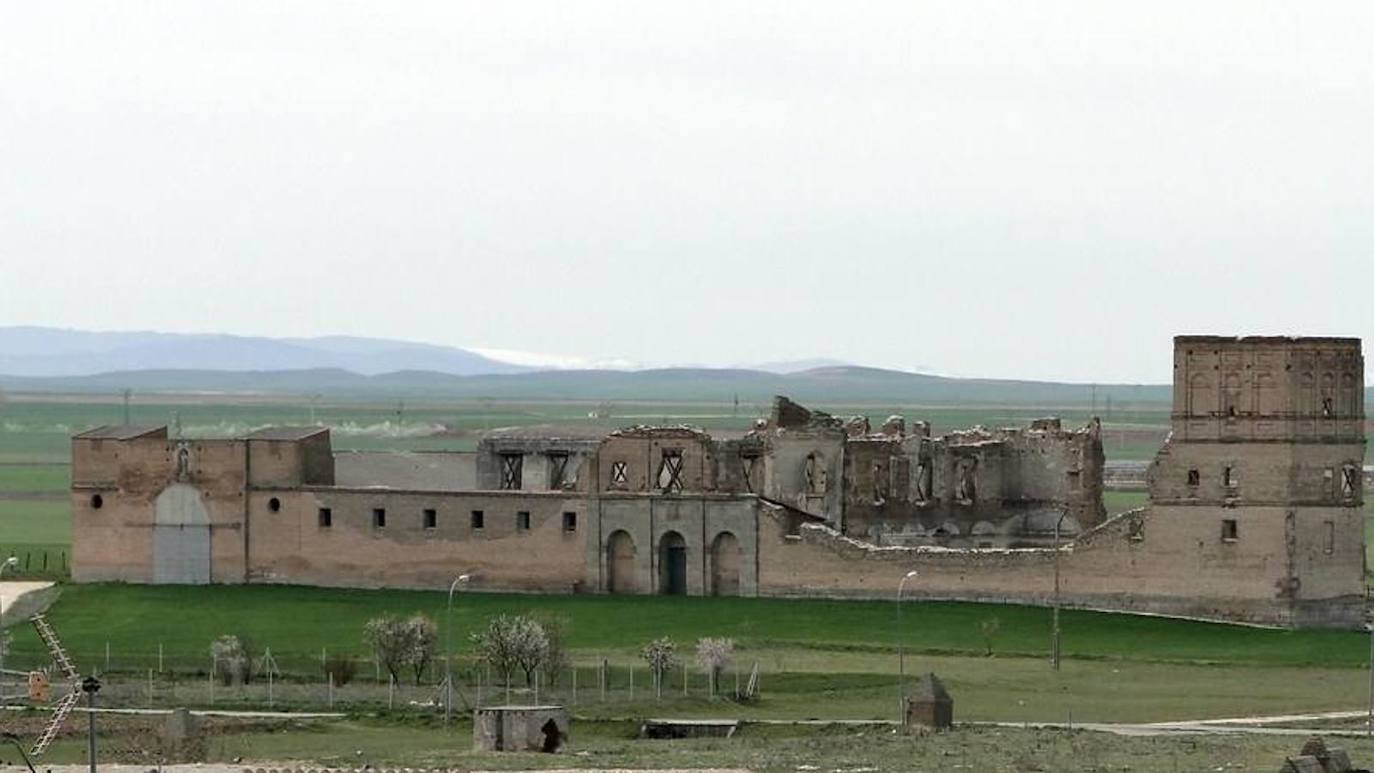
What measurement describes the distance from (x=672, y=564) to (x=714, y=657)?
17786 millimetres

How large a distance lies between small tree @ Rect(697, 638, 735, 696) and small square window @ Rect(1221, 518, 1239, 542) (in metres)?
14.5

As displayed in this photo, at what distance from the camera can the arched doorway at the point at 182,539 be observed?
92.1 m

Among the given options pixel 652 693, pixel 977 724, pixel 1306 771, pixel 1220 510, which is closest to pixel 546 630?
pixel 652 693

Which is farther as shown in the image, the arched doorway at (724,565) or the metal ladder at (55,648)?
the arched doorway at (724,565)

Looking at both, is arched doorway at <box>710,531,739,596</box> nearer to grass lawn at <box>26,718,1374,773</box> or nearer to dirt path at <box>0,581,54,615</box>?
dirt path at <box>0,581,54,615</box>

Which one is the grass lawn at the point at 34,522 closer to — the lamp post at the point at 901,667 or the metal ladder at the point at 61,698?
the metal ladder at the point at 61,698

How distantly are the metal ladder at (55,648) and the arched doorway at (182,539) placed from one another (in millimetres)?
9851

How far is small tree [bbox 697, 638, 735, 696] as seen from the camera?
235 feet

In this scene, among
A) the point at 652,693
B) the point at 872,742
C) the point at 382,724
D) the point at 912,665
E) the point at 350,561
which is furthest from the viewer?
the point at 350,561

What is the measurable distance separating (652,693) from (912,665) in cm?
687

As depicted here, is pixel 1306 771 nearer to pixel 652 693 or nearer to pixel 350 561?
pixel 652 693

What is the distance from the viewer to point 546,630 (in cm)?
7394

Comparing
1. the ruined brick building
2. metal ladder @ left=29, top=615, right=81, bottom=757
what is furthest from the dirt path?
metal ladder @ left=29, top=615, right=81, bottom=757

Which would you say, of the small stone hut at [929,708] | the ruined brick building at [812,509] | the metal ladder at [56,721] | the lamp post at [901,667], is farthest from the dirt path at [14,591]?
the small stone hut at [929,708]
